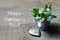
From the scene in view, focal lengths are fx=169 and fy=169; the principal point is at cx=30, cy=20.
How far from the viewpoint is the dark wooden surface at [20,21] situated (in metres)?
1.36

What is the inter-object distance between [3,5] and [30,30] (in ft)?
2.22

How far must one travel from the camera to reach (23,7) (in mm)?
1916

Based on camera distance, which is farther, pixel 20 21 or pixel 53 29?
pixel 20 21

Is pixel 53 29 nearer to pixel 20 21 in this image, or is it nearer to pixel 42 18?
pixel 42 18

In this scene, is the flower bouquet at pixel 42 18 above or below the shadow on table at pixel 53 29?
above

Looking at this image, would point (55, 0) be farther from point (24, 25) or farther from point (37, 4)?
point (24, 25)

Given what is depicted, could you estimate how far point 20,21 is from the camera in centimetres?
159

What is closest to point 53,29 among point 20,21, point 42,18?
point 42,18

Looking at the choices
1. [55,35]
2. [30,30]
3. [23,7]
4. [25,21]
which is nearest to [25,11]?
[23,7]

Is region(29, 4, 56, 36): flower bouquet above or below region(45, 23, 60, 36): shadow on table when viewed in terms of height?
above

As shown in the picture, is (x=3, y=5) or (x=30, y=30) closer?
(x=30, y=30)

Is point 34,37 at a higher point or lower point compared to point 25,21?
lower

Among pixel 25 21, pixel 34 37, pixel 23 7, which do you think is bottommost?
pixel 34 37

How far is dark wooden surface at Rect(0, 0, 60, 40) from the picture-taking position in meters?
1.36
